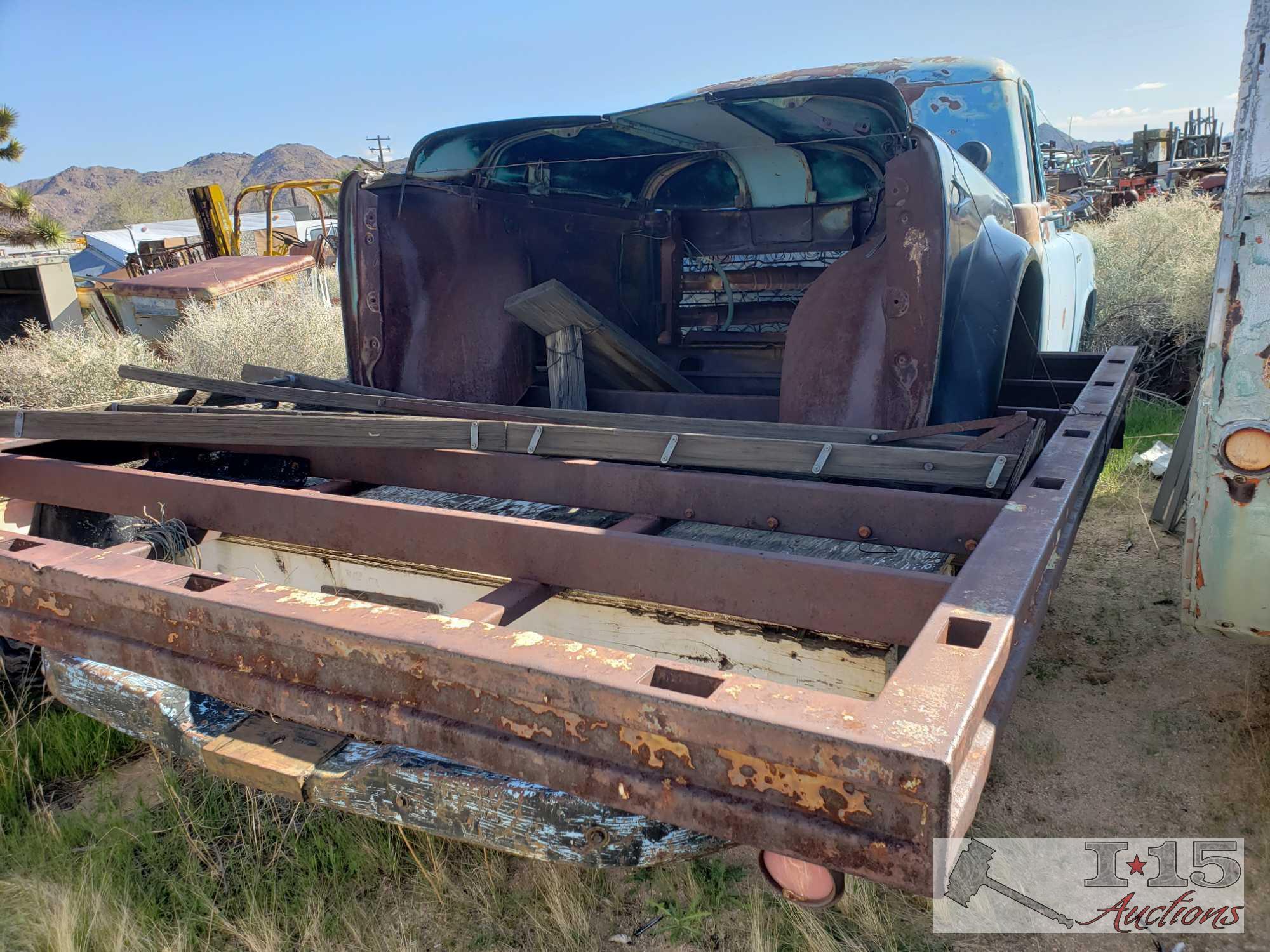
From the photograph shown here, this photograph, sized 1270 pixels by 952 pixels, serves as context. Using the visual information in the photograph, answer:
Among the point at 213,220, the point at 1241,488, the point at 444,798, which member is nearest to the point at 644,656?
the point at 444,798

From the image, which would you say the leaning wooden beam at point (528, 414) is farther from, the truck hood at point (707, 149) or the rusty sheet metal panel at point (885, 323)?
the truck hood at point (707, 149)

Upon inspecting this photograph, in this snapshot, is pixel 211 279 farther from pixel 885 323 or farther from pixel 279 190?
pixel 885 323

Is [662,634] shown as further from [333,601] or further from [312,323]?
[312,323]

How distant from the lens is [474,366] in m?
3.80

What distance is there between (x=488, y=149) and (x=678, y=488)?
196 cm

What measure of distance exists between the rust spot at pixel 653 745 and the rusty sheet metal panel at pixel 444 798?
19 cm

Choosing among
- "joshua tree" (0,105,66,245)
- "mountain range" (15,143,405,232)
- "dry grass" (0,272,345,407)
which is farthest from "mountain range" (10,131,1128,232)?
"dry grass" (0,272,345,407)

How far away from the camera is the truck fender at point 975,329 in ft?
8.70

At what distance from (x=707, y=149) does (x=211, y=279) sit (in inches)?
349

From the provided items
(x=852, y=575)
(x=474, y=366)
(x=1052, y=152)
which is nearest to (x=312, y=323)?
(x=474, y=366)

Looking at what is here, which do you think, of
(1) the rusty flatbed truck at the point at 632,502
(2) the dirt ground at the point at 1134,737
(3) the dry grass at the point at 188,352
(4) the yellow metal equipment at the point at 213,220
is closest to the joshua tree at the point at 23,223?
(4) the yellow metal equipment at the point at 213,220

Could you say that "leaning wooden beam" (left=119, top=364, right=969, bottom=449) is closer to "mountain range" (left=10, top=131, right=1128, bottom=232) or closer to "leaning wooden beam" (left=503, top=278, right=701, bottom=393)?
"leaning wooden beam" (left=503, top=278, right=701, bottom=393)

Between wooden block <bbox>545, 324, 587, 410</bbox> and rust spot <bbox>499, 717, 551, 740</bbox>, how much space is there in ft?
7.73

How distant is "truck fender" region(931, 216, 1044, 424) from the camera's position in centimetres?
265
